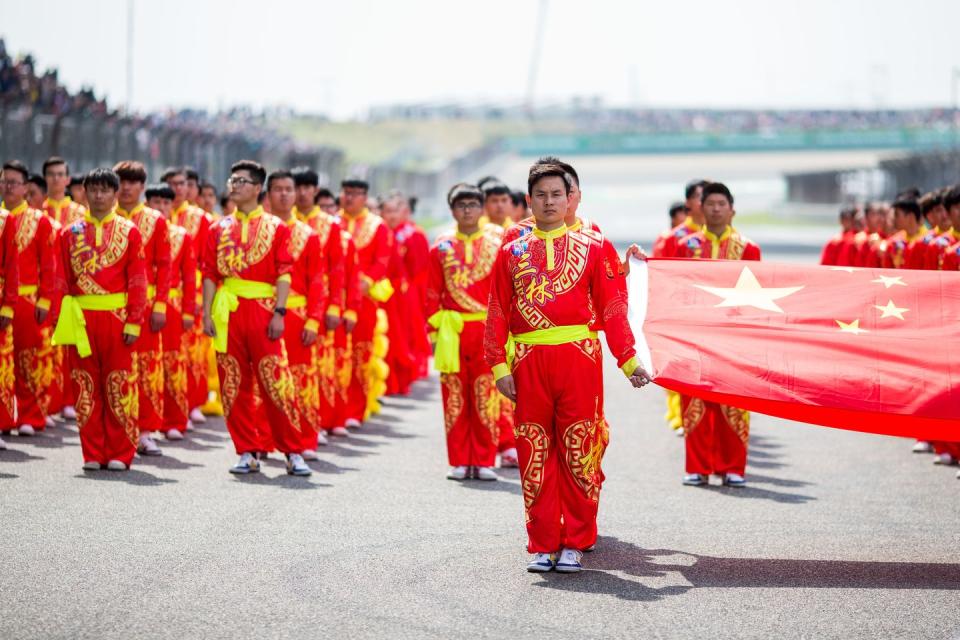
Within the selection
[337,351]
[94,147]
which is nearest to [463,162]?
[94,147]

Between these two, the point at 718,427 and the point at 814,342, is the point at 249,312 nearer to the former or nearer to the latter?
the point at 718,427

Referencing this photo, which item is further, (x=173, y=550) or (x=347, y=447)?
(x=347, y=447)

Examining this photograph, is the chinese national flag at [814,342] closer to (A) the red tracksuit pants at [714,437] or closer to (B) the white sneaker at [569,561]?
(B) the white sneaker at [569,561]

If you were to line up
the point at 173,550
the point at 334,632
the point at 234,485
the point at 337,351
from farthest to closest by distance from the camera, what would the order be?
the point at 337,351
the point at 234,485
the point at 173,550
the point at 334,632

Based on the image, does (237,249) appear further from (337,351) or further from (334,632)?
(334,632)

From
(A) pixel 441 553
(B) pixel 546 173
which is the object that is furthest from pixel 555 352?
(A) pixel 441 553

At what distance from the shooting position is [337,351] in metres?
12.5

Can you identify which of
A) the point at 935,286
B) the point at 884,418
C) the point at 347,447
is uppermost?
the point at 935,286

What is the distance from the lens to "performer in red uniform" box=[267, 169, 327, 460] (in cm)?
1020

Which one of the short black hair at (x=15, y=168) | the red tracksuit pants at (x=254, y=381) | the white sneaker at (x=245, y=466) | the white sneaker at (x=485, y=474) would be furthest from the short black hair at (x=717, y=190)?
the short black hair at (x=15, y=168)

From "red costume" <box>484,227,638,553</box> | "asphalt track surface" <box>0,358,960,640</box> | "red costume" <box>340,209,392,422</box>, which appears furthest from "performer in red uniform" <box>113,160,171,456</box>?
"red costume" <box>484,227,638,553</box>

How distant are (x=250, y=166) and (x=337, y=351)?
288 cm

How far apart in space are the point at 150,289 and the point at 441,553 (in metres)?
4.92

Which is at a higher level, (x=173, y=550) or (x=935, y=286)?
(x=935, y=286)
